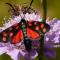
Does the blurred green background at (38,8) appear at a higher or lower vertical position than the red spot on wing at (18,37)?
higher

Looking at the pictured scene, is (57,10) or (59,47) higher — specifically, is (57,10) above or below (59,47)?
above

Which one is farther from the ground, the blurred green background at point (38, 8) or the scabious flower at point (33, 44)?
the blurred green background at point (38, 8)

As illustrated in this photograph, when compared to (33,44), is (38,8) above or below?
above

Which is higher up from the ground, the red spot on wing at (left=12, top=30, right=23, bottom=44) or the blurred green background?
the blurred green background

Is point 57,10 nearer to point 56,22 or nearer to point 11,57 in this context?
point 56,22

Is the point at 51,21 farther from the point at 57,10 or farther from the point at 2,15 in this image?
the point at 2,15

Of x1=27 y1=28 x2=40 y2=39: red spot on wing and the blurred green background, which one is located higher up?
the blurred green background

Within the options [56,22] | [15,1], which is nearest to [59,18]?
[56,22]
